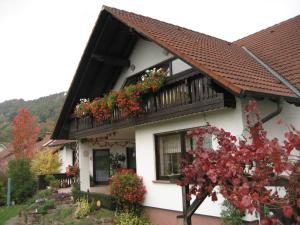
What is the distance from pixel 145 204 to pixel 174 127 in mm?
2893

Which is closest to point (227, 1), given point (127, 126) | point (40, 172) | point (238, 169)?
point (127, 126)

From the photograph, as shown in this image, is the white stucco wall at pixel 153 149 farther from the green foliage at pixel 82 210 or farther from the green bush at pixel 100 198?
the green foliage at pixel 82 210

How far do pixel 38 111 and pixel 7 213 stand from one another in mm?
52015

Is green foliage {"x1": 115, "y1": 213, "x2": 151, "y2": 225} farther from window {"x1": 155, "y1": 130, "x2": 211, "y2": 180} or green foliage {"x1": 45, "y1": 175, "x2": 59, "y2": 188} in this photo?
green foliage {"x1": 45, "y1": 175, "x2": 59, "y2": 188}

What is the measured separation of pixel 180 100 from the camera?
1007 cm

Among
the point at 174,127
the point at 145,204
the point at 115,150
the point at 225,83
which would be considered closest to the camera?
the point at 225,83

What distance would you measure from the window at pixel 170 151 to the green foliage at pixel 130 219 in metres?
1.39

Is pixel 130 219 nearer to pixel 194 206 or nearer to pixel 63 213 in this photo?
pixel 63 213

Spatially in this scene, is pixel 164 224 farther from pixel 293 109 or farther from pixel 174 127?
pixel 293 109

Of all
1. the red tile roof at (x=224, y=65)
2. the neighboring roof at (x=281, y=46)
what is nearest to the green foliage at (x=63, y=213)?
the red tile roof at (x=224, y=65)

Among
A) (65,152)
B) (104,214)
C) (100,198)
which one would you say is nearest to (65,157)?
(65,152)

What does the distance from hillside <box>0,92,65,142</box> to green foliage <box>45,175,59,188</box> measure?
107ft

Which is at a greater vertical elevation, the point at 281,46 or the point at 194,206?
the point at 281,46

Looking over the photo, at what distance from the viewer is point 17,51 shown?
77.5 feet
